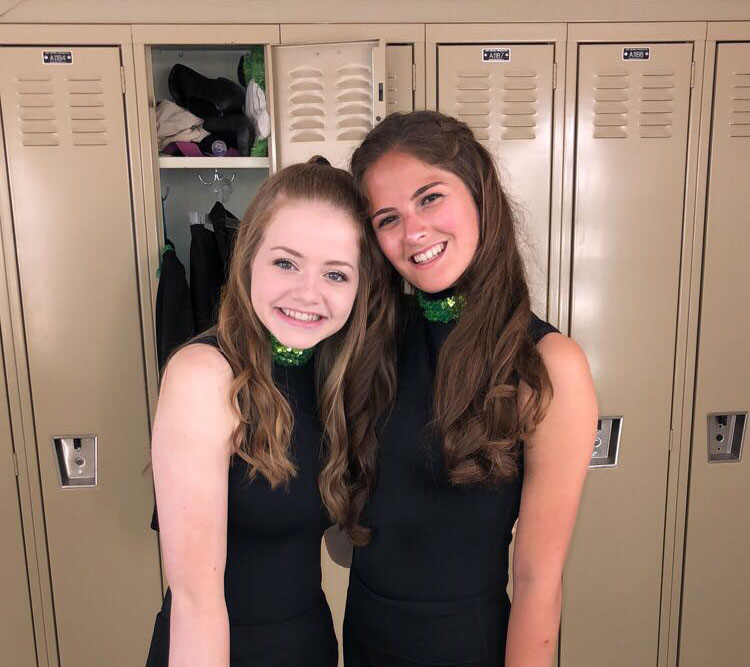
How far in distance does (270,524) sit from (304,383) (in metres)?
0.32

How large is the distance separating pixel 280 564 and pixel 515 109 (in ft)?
6.09

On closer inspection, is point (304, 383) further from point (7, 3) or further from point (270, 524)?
point (7, 3)

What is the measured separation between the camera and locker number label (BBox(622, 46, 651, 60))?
7.50 ft

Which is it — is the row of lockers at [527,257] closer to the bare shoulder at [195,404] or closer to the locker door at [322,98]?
the locker door at [322,98]

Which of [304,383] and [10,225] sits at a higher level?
[10,225]

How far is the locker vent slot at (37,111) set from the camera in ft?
7.15

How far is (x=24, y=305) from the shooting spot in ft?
7.47

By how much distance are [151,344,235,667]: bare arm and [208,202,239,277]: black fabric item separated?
3.81 feet

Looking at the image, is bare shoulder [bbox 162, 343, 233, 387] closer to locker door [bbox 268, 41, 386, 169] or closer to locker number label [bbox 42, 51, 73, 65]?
locker door [bbox 268, 41, 386, 169]

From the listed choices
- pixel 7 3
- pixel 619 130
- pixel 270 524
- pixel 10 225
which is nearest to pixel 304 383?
pixel 270 524

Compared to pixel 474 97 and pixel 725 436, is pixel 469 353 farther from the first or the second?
pixel 725 436

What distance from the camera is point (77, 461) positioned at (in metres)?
2.39

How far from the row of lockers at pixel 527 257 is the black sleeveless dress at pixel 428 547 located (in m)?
1.26

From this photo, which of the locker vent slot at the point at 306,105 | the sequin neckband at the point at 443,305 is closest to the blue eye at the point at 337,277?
the sequin neckband at the point at 443,305
